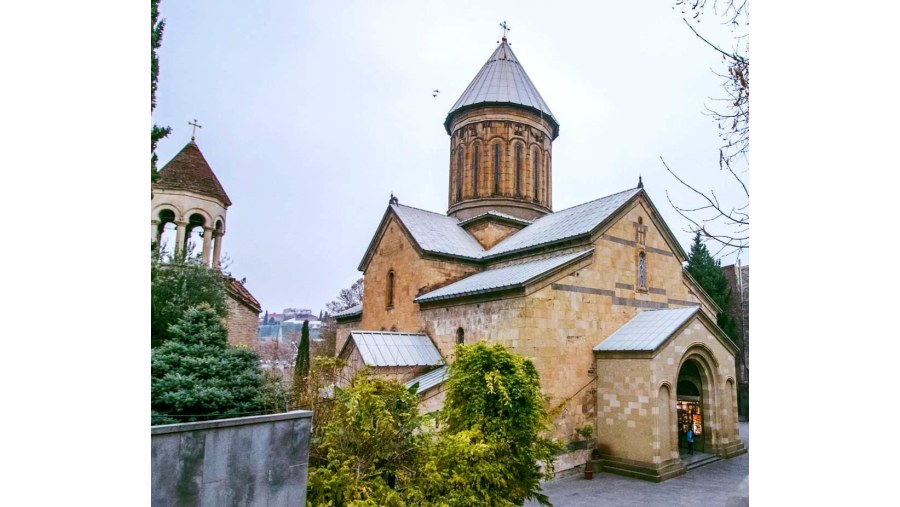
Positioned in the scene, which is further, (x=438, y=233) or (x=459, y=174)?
(x=459, y=174)

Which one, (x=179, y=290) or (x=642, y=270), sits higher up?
(x=642, y=270)

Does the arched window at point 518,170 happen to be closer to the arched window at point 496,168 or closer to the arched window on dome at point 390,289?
the arched window at point 496,168

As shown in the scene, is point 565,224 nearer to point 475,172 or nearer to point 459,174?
point 475,172

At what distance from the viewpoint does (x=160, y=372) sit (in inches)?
146

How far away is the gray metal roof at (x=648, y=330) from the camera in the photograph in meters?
8.48

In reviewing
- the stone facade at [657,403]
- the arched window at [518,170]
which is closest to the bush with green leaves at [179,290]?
the stone facade at [657,403]

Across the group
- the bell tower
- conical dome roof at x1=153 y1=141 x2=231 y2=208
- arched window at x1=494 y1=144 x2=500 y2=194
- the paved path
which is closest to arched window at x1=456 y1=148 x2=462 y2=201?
the bell tower

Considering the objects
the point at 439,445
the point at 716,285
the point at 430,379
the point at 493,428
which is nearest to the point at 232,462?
the point at 439,445

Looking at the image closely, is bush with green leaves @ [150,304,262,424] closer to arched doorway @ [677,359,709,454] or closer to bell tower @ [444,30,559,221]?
arched doorway @ [677,359,709,454]

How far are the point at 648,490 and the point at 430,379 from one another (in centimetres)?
384

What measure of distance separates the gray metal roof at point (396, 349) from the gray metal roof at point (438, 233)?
2.05 m

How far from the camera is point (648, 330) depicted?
8.99 meters
